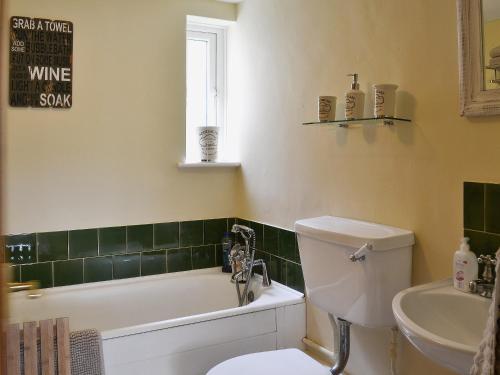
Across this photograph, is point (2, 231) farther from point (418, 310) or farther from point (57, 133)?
point (57, 133)

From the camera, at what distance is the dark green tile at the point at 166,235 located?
272cm

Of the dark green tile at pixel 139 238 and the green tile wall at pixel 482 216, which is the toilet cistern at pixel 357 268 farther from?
the dark green tile at pixel 139 238

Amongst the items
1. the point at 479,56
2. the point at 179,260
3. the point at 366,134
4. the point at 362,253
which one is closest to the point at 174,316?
the point at 179,260

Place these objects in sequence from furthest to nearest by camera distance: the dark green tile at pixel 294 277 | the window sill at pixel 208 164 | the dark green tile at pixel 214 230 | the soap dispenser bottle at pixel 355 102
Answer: the dark green tile at pixel 214 230, the window sill at pixel 208 164, the dark green tile at pixel 294 277, the soap dispenser bottle at pixel 355 102

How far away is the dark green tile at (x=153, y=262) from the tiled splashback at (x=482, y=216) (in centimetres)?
178

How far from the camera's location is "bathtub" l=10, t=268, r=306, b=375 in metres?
1.94

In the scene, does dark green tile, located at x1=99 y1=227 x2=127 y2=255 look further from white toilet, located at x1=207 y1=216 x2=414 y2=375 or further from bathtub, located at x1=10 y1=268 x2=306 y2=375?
white toilet, located at x1=207 y1=216 x2=414 y2=375

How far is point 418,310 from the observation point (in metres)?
1.44

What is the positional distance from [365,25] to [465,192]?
829 mm

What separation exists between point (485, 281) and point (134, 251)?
1894mm

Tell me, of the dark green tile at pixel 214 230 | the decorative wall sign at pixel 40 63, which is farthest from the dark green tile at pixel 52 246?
the dark green tile at pixel 214 230

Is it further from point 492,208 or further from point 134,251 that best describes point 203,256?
point 492,208

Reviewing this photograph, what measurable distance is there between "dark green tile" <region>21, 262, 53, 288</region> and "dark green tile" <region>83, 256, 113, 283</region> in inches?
7.3

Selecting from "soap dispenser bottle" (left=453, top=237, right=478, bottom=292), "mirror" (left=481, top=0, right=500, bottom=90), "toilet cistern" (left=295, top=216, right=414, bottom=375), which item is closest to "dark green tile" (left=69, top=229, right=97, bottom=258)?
"toilet cistern" (left=295, top=216, right=414, bottom=375)
